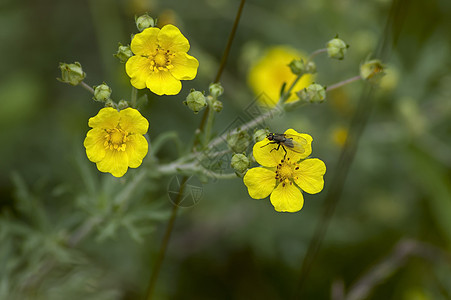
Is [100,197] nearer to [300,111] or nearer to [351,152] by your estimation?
[351,152]

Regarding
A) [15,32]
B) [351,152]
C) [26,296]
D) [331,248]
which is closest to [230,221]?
[331,248]

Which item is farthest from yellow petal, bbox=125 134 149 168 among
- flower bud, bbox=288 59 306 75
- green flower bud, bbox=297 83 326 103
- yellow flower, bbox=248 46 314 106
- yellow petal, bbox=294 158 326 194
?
yellow flower, bbox=248 46 314 106

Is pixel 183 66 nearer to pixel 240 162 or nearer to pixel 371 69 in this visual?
pixel 240 162

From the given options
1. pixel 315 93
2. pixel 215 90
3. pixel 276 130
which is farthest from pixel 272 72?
pixel 215 90

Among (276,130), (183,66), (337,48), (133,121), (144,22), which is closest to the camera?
(133,121)

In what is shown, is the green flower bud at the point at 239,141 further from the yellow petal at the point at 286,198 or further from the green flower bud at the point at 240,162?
the yellow petal at the point at 286,198

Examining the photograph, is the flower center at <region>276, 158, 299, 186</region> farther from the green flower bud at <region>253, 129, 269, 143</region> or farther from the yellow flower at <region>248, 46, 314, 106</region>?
the yellow flower at <region>248, 46, 314, 106</region>

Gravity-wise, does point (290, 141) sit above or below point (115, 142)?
above
